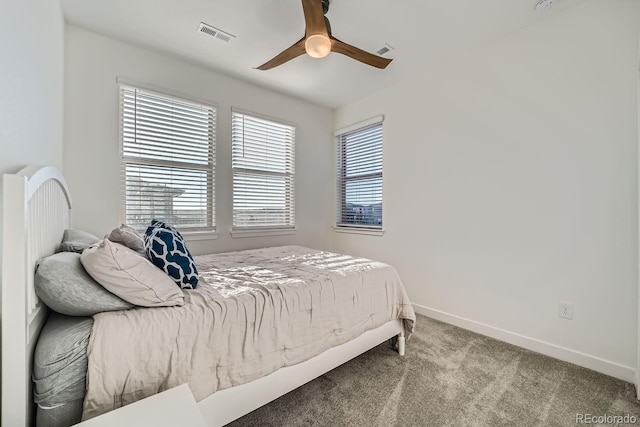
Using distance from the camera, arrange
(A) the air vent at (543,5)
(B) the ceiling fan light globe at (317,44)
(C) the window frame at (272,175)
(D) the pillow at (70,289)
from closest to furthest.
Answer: (D) the pillow at (70,289) < (B) the ceiling fan light globe at (317,44) < (A) the air vent at (543,5) < (C) the window frame at (272,175)

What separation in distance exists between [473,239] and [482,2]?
195 centimetres

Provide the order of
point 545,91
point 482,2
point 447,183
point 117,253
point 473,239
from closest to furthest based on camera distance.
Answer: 1. point 117,253
2. point 482,2
3. point 545,91
4. point 473,239
5. point 447,183

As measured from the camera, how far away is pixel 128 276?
1.14 meters

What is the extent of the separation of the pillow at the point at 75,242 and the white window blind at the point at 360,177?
292 cm

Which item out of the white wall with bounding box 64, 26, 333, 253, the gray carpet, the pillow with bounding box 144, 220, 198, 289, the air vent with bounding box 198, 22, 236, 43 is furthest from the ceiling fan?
the gray carpet

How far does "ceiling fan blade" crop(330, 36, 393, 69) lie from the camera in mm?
1985

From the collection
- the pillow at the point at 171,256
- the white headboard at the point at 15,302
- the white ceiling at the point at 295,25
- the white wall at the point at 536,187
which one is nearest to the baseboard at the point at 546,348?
the white wall at the point at 536,187

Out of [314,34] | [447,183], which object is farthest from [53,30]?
[447,183]

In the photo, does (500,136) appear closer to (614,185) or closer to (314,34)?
(614,185)

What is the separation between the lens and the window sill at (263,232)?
327 cm

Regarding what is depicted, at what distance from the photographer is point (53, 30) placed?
70.4 inches

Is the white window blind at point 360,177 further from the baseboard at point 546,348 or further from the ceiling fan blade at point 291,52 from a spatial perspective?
the ceiling fan blade at point 291,52

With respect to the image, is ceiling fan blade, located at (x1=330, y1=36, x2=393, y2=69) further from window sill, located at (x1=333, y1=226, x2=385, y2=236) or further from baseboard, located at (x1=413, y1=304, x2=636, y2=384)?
baseboard, located at (x1=413, y1=304, x2=636, y2=384)

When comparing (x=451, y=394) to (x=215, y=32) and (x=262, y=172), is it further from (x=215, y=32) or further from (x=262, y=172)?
(x=215, y=32)
